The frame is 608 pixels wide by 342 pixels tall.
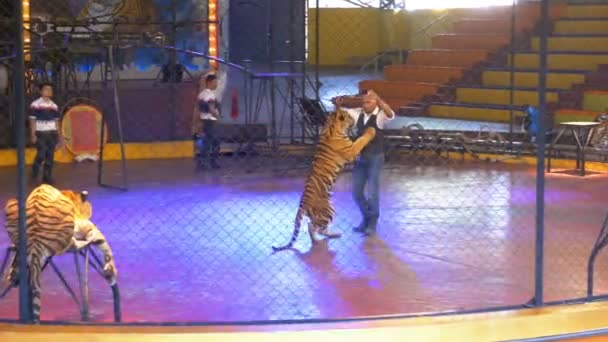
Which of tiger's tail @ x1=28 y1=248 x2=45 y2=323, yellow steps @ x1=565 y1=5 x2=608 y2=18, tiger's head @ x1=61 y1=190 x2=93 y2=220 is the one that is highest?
yellow steps @ x1=565 y1=5 x2=608 y2=18

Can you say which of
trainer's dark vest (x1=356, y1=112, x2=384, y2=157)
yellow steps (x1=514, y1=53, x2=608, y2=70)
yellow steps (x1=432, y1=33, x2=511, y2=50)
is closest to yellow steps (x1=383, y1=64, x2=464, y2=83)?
yellow steps (x1=432, y1=33, x2=511, y2=50)

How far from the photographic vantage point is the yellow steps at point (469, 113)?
21.9 metres

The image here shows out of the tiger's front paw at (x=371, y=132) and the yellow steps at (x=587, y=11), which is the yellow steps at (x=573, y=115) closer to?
the yellow steps at (x=587, y=11)

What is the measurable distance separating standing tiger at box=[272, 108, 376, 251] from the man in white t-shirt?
18.4 ft

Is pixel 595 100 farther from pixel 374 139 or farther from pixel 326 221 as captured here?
pixel 326 221

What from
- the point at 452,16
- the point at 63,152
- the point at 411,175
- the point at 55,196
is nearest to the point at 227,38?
the point at 452,16

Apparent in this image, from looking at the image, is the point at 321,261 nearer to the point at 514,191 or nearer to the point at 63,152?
the point at 514,191

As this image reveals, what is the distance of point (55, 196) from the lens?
7730 millimetres

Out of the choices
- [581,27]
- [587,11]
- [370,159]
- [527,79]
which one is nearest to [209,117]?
[370,159]

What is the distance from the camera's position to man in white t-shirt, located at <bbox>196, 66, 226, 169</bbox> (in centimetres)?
1727

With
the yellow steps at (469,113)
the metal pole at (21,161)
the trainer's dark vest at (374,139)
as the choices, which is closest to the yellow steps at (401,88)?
the yellow steps at (469,113)

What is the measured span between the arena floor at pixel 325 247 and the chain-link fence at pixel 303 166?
1.5 inches

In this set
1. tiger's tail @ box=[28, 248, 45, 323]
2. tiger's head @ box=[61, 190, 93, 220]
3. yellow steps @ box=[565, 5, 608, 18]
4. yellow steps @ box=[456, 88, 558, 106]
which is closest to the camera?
tiger's tail @ box=[28, 248, 45, 323]

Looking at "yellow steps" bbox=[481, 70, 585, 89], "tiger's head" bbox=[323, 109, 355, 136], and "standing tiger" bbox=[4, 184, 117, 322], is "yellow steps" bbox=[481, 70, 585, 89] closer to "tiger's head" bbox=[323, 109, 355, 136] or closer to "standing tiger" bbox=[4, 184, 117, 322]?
"tiger's head" bbox=[323, 109, 355, 136]
